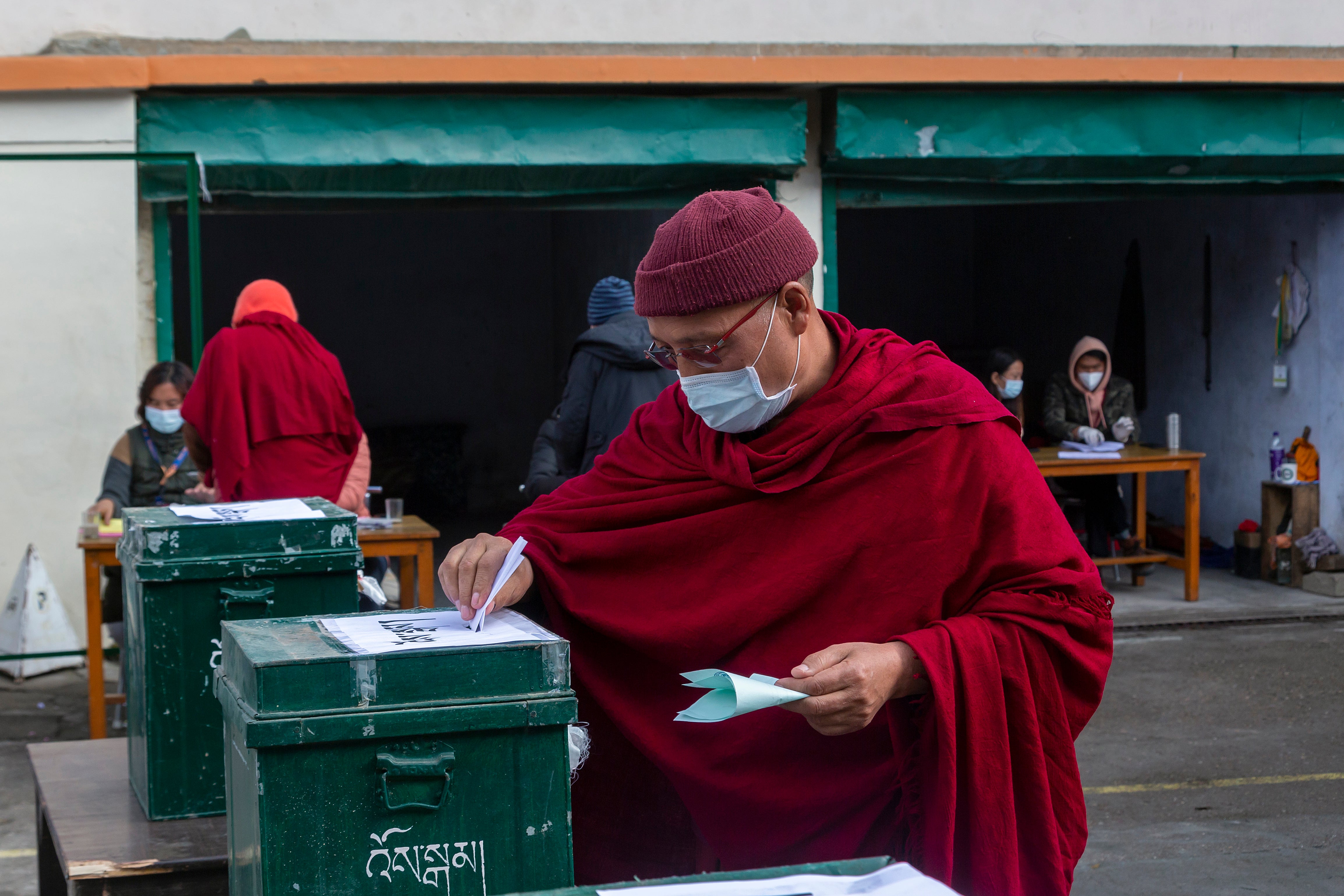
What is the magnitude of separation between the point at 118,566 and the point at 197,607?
2.94 m

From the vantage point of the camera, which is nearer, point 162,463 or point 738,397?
point 738,397

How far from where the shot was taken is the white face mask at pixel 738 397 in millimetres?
1973

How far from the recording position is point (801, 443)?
198 cm

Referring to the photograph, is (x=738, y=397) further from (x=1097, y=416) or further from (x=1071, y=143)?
(x=1097, y=416)

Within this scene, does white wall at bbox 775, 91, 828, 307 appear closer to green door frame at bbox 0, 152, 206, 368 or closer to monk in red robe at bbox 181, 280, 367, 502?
monk in red robe at bbox 181, 280, 367, 502

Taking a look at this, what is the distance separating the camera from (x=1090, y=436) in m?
7.62

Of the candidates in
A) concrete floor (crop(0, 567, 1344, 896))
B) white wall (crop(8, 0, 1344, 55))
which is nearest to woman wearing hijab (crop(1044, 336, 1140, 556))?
concrete floor (crop(0, 567, 1344, 896))

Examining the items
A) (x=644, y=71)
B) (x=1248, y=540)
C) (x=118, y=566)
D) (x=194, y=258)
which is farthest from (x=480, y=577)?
(x=1248, y=540)

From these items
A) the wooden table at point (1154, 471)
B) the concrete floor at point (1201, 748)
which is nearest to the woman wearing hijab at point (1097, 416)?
the wooden table at point (1154, 471)

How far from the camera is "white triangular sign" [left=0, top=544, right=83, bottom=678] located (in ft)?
19.4

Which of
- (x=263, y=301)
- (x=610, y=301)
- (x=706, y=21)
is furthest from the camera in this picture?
(x=706, y=21)

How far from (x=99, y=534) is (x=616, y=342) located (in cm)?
209

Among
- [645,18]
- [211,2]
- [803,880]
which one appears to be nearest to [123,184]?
[211,2]

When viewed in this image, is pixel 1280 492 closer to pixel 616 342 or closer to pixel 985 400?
pixel 616 342
